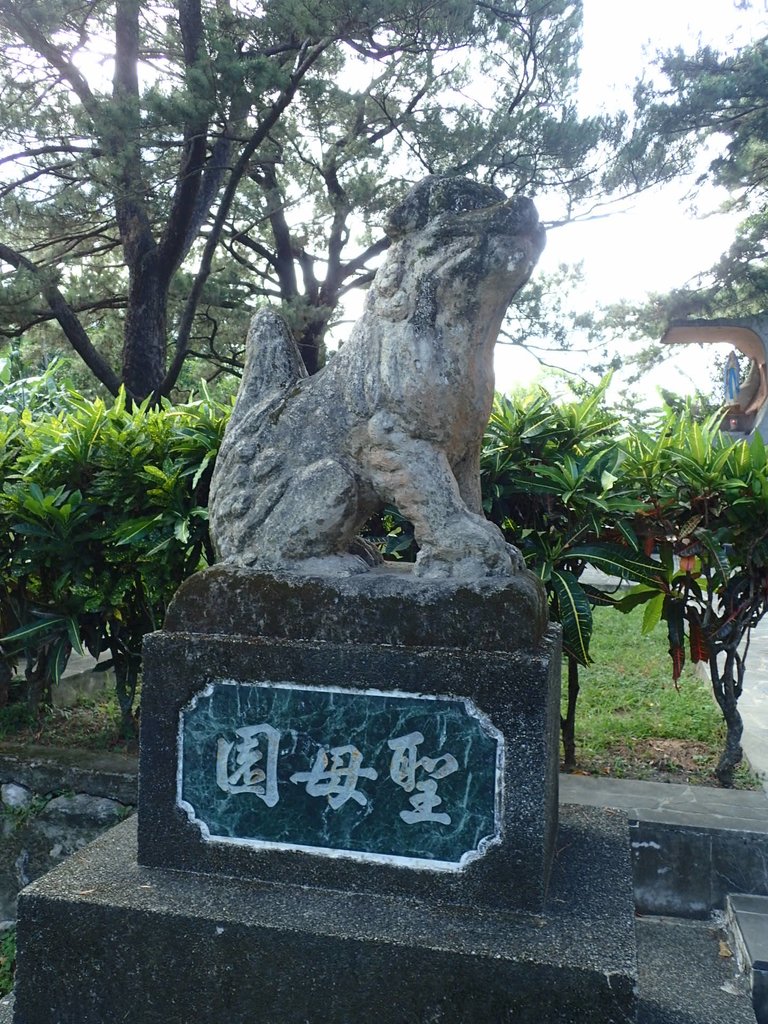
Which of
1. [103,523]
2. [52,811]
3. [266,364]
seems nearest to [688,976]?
[266,364]

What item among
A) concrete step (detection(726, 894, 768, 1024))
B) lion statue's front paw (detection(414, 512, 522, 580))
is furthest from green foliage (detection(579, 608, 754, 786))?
lion statue's front paw (detection(414, 512, 522, 580))

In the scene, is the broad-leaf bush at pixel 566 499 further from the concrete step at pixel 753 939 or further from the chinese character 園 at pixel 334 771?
the chinese character 園 at pixel 334 771

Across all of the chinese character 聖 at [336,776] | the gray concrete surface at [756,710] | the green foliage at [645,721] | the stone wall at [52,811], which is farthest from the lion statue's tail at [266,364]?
the gray concrete surface at [756,710]

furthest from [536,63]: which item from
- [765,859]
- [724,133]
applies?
[765,859]

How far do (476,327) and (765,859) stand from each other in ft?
6.88

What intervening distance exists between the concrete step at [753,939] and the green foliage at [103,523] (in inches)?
91.7

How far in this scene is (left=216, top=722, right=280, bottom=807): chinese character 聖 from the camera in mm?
2287

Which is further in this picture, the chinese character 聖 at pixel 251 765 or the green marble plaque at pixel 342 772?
the chinese character 聖 at pixel 251 765

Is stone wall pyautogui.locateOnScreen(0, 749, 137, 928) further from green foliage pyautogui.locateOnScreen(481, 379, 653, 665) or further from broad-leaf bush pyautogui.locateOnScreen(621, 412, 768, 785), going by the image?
broad-leaf bush pyautogui.locateOnScreen(621, 412, 768, 785)

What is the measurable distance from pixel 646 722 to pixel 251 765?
110 inches

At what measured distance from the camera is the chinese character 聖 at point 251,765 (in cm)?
229

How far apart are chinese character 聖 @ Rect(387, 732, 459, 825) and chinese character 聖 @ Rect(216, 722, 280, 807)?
1.04ft

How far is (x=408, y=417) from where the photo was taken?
228cm

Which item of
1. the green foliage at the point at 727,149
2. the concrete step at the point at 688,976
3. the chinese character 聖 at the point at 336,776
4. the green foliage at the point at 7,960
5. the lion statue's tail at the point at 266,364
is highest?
the green foliage at the point at 727,149
